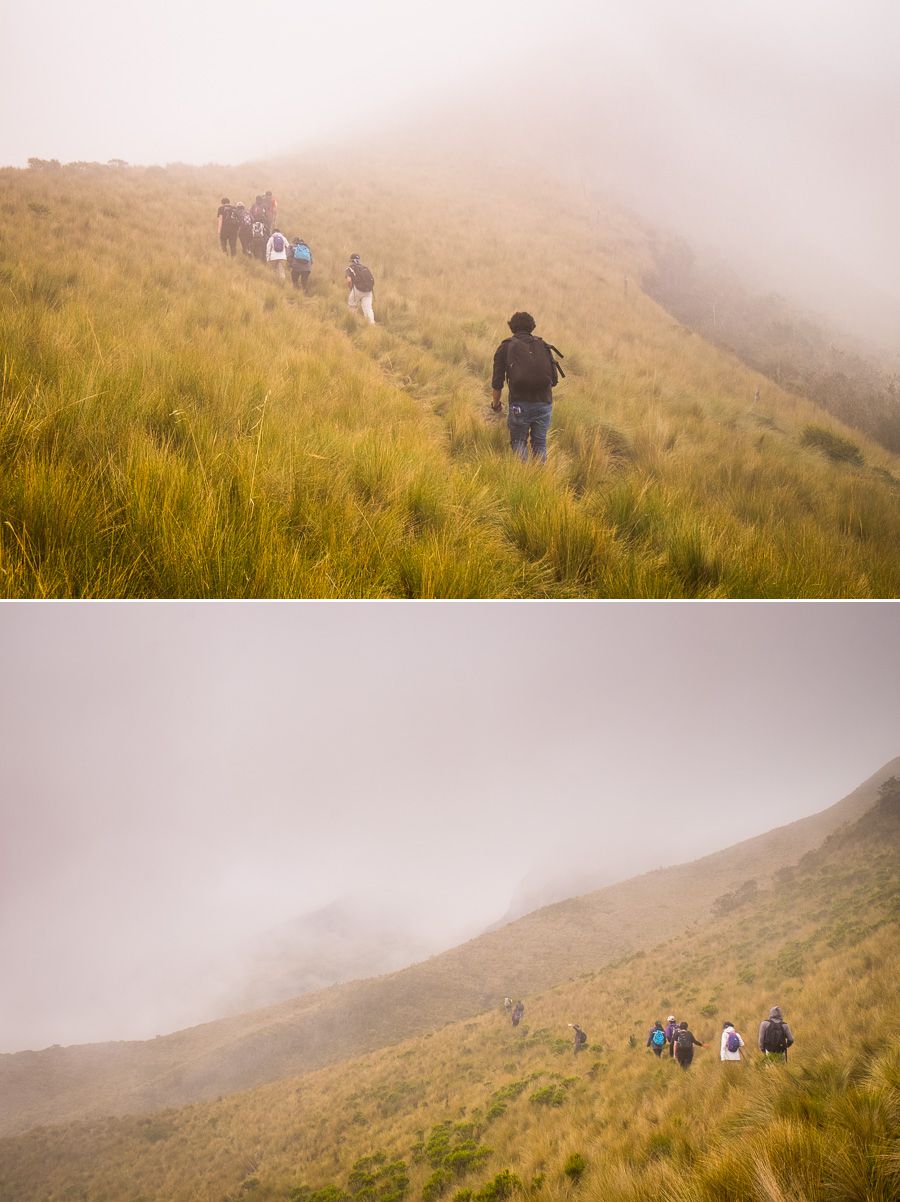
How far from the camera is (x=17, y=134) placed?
9.23 feet

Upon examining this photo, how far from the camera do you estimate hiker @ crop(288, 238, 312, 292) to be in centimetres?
336

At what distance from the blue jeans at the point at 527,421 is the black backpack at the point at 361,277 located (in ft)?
4.58

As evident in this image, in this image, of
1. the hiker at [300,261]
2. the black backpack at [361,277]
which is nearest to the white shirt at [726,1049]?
the black backpack at [361,277]

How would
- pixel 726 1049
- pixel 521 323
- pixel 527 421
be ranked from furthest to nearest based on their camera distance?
pixel 726 1049 → pixel 521 323 → pixel 527 421

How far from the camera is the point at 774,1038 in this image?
3859 mm

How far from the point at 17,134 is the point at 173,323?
1.44m

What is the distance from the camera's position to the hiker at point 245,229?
10.6 feet

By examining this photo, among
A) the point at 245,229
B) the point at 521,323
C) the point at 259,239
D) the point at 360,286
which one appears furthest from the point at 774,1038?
the point at 245,229

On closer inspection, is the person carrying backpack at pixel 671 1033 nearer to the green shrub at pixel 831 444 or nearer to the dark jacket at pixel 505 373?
the green shrub at pixel 831 444

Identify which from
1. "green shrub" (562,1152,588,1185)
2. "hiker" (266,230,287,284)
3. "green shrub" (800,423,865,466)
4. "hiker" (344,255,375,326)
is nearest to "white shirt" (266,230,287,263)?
"hiker" (266,230,287,284)

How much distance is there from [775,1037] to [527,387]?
5.03 metres

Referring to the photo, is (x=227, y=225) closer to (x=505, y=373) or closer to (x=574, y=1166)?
(x=505, y=373)

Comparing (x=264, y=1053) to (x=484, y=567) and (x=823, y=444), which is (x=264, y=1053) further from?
(x=823, y=444)

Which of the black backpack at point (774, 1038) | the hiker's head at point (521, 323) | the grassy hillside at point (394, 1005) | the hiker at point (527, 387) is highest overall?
the hiker's head at point (521, 323)
